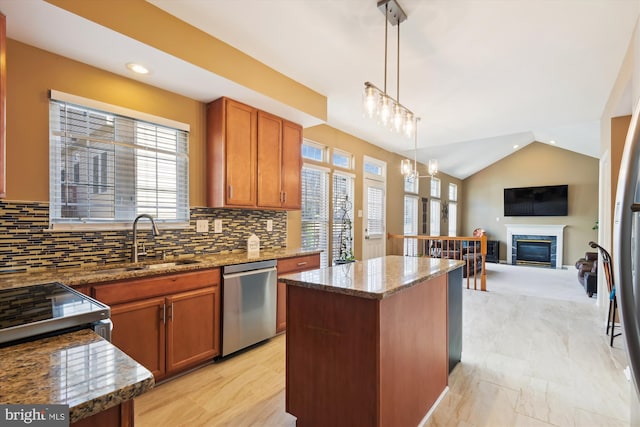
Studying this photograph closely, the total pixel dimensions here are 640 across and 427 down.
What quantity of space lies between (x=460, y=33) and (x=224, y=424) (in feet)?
10.6

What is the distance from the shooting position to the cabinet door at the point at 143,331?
2.06 metres

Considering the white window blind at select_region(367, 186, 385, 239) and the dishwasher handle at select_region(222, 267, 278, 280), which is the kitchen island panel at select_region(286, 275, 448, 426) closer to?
the dishwasher handle at select_region(222, 267, 278, 280)

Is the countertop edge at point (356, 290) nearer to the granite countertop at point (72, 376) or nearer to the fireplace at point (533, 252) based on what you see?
the granite countertop at point (72, 376)

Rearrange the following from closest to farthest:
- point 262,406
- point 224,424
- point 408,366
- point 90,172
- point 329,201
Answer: point 408,366 → point 224,424 → point 262,406 → point 90,172 → point 329,201

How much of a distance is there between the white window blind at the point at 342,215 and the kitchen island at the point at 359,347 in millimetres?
2911

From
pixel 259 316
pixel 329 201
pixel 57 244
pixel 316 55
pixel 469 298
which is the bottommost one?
pixel 469 298

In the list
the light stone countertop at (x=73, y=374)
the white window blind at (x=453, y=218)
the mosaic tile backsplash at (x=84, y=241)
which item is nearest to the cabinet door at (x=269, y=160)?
the mosaic tile backsplash at (x=84, y=241)

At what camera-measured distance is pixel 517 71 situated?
3064 millimetres

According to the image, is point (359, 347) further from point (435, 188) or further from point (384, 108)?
point (435, 188)

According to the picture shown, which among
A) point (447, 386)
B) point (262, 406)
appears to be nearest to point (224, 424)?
point (262, 406)

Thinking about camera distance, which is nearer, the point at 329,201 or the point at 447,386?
the point at 447,386

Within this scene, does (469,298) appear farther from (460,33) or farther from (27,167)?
(27,167)

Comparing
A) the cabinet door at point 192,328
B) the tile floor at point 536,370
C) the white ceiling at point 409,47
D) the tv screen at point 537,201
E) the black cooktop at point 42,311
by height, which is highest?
the white ceiling at point 409,47

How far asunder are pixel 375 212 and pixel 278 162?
2.93 metres
